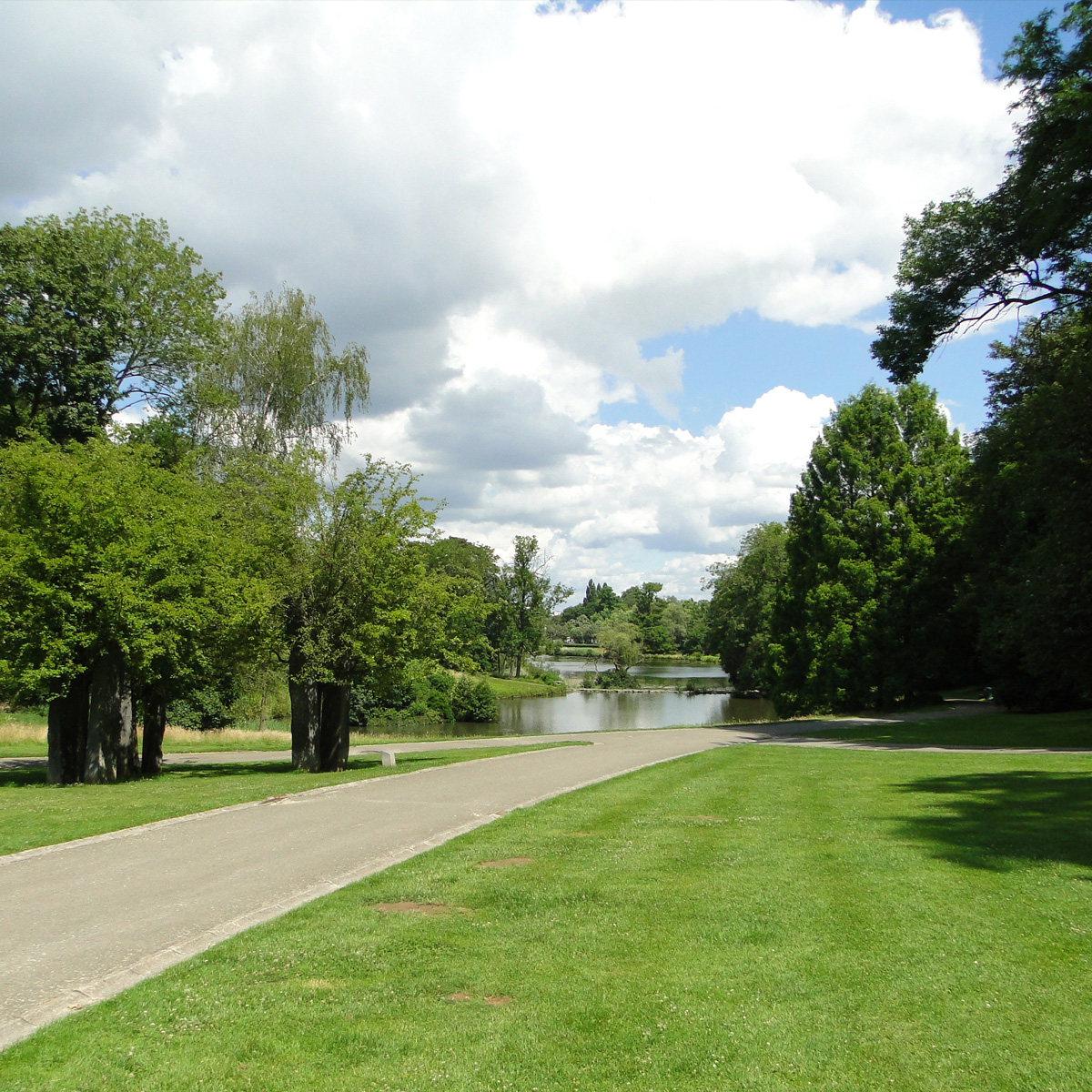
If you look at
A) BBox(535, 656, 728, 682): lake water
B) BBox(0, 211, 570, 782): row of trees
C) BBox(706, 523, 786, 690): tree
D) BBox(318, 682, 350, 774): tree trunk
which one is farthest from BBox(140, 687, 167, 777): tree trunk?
BBox(535, 656, 728, 682): lake water

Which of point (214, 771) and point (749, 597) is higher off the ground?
point (749, 597)

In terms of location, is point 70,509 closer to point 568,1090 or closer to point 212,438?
point 212,438

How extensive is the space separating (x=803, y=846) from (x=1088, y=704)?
27483mm

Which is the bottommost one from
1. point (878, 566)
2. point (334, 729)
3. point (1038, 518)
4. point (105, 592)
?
point (334, 729)

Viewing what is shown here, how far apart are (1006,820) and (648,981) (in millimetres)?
6739

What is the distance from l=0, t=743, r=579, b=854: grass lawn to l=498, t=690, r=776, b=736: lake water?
19.5 metres

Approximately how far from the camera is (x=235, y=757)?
957 inches

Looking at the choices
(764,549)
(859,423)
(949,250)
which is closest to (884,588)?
(859,423)

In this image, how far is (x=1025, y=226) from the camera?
17.3 meters

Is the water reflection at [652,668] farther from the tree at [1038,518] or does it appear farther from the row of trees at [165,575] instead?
the row of trees at [165,575]

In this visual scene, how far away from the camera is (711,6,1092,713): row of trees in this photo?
16.6 meters

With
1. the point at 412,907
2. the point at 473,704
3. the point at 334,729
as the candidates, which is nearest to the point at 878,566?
the point at 473,704

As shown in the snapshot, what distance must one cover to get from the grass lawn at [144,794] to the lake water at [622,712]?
1949 centimetres

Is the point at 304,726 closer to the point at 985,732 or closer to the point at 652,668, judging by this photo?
the point at 985,732
